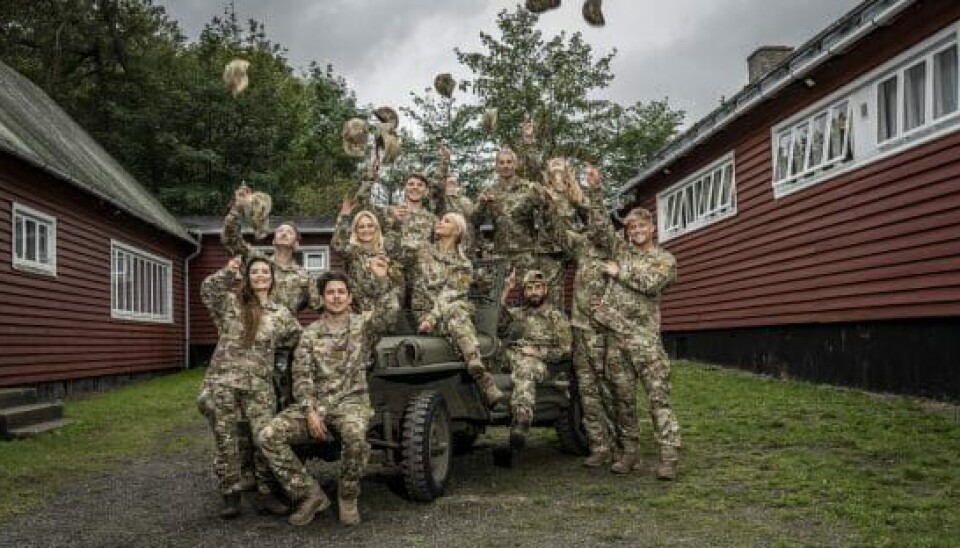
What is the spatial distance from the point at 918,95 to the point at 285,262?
7.28 meters

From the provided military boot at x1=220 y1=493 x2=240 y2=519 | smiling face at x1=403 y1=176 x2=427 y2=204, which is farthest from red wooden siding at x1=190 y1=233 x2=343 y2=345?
military boot at x1=220 y1=493 x2=240 y2=519

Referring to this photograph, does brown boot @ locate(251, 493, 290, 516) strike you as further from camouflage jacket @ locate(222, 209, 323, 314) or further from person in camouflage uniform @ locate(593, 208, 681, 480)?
person in camouflage uniform @ locate(593, 208, 681, 480)

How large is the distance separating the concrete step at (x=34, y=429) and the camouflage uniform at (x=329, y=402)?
583 cm

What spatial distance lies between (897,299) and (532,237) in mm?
4735

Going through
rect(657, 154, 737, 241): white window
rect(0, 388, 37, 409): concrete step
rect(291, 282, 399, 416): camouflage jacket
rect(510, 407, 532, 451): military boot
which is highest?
rect(657, 154, 737, 241): white window

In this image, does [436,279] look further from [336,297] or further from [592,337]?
[336,297]

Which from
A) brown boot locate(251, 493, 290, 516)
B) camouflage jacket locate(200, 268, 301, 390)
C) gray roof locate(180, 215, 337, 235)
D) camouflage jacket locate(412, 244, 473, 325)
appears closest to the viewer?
camouflage jacket locate(200, 268, 301, 390)

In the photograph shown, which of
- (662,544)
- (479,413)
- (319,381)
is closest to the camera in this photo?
(662,544)

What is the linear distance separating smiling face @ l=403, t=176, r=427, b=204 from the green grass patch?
3.84 meters

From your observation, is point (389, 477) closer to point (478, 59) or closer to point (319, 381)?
point (319, 381)

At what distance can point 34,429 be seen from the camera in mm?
10969

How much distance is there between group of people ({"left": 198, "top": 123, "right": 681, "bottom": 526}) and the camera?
20.6 feet

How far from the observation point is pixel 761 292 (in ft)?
48.6

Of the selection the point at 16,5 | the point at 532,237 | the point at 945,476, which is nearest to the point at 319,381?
the point at 532,237
